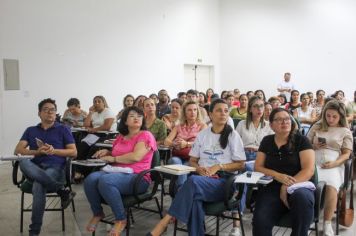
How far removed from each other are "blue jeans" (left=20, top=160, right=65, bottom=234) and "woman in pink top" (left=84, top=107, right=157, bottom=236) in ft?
1.29

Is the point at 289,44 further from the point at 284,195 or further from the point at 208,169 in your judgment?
the point at 284,195

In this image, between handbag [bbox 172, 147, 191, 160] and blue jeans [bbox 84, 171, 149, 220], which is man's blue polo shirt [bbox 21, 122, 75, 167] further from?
handbag [bbox 172, 147, 191, 160]

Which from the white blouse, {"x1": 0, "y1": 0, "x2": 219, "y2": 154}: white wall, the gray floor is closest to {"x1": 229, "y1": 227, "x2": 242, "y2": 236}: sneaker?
the gray floor

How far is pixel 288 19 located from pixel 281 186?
30.6ft

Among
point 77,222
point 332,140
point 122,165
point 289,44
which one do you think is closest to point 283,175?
point 332,140

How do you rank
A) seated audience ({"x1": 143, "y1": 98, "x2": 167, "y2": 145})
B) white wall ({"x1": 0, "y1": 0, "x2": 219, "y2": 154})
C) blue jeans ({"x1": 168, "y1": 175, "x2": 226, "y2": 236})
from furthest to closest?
white wall ({"x1": 0, "y1": 0, "x2": 219, "y2": 154}), seated audience ({"x1": 143, "y1": 98, "x2": 167, "y2": 145}), blue jeans ({"x1": 168, "y1": 175, "x2": 226, "y2": 236})

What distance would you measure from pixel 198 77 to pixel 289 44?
2.89 m

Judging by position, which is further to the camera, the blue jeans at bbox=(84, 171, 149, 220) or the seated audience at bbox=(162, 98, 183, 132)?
the seated audience at bbox=(162, 98, 183, 132)

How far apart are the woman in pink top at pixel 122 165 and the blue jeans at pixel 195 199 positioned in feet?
1.48

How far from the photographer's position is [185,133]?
4039mm

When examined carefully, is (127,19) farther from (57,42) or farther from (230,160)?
(230,160)

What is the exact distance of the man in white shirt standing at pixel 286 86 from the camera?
1057 centimetres

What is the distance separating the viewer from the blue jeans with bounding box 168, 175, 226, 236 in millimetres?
2707

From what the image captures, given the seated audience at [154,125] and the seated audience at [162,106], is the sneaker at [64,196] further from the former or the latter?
the seated audience at [162,106]
